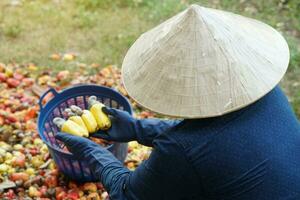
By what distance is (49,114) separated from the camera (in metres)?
2.80

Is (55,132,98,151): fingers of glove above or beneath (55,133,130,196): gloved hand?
above

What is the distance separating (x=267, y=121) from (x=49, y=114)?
4.87ft

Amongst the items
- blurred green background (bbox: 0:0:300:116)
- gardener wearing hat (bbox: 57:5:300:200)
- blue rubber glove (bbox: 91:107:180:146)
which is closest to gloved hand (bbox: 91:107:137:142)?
blue rubber glove (bbox: 91:107:180:146)

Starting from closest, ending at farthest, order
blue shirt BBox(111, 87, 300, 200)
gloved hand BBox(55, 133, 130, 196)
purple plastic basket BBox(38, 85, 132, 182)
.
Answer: blue shirt BBox(111, 87, 300, 200) < gloved hand BBox(55, 133, 130, 196) < purple plastic basket BBox(38, 85, 132, 182)

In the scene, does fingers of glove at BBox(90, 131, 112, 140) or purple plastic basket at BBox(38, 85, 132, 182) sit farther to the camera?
purple plastic basket at BBox(38, 85, 132, 182)

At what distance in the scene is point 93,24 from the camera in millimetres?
4363

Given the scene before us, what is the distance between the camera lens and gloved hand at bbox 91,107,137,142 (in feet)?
8.02

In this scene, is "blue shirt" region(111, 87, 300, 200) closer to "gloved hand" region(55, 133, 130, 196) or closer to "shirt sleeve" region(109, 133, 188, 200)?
"shirt sleeve" region(109, 133, 188, 200)

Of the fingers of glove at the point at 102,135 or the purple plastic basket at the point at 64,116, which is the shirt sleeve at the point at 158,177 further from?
the purple plastic basket at the point at 64,116

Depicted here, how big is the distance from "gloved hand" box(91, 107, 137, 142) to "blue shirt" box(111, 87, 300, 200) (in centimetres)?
67

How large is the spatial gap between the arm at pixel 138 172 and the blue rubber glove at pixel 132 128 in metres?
0.21

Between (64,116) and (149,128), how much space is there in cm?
70

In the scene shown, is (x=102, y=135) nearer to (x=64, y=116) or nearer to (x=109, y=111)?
(x=109, y=111)

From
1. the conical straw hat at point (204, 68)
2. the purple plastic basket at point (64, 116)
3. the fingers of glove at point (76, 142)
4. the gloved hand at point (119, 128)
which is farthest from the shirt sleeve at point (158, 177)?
the purple plastic basket at point (64, 116)
